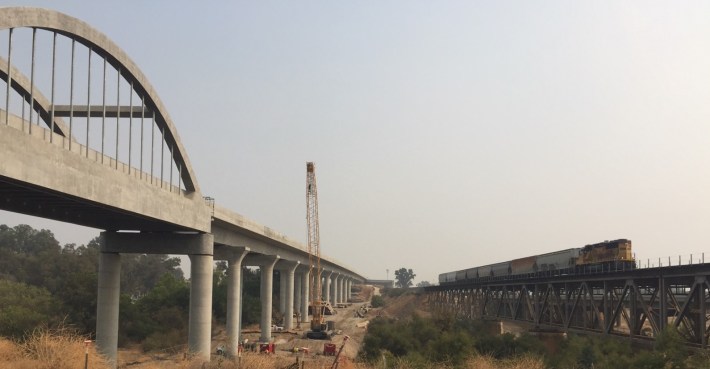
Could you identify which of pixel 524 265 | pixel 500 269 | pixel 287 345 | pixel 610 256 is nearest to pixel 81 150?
pixel 610 256

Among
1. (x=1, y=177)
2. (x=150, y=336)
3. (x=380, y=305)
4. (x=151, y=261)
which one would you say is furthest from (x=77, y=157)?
(x=151, y=261)

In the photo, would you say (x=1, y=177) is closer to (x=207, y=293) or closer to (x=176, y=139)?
(x=176, y=139)

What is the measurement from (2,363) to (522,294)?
56.4m

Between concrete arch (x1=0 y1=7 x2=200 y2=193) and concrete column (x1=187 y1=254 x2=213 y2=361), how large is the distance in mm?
4786

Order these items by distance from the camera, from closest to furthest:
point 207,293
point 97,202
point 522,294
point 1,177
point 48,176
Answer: point 1,177
point 48,176
point 97,202
point 207,293
point 522,294

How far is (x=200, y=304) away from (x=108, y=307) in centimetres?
539

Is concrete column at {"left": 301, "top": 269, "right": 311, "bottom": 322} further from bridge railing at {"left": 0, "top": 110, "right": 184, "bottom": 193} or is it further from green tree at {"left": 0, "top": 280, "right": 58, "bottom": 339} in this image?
bridge railing at {"left": 0, "top": 110, "right": 184, "bottom": 193}

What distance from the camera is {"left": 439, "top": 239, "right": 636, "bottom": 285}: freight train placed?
5153 centimetres

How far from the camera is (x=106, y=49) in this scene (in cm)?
2762

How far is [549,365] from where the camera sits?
139 ft

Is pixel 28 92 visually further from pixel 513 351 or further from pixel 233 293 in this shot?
pixel 513 351

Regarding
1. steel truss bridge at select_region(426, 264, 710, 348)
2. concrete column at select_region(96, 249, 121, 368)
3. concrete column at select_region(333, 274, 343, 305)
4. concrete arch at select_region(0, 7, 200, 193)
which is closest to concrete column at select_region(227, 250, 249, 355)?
concrete column at select_region(96, 249, 121, 368)

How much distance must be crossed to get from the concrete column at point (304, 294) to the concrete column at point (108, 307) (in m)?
64.2

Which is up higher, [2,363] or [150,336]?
[2,363]
